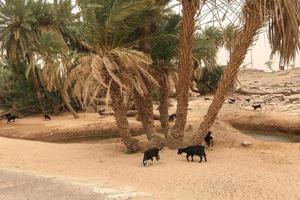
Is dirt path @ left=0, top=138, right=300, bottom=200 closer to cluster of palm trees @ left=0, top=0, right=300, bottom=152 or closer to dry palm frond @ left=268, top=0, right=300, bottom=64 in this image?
cluster of palm trees @ left=0, top=0, right=300, bottom=152

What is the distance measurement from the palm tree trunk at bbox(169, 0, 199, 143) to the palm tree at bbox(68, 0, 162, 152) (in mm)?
1221

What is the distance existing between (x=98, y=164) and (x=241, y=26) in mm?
6367

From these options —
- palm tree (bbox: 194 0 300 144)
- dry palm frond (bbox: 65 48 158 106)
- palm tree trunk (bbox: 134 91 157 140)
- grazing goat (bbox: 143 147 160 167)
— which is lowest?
grazing goat (bbox: 143 147 160 167)

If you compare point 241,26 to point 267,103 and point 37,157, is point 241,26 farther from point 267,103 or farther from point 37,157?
point 267,103

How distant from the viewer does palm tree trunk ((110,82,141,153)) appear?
Answer: 52.2 ft

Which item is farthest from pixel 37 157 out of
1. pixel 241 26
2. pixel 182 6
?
pixel 241 26

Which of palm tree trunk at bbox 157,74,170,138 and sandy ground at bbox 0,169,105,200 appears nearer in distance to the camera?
sandy ground at bbox 0,169,105,200

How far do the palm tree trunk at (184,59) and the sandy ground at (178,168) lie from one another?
0.98m

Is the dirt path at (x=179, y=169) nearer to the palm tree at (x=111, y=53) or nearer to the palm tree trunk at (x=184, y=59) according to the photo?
the palm tree trunk at (x=184, y=59)

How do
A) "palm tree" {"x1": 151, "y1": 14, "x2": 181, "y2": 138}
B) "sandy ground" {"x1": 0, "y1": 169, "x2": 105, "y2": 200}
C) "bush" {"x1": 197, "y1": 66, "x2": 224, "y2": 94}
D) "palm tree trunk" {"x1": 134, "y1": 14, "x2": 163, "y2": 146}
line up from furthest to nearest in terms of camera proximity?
"bush" {"x1": 197, "y1": 66, "x2": 224, "y2": 94} < "palm tree" {"x1": 151, "y1": 14, "x2": 181, "y2": 138} < "palm tree trunk" {"x1": 134, "y1": 14, "x2": 163, "y2": 146} < "sandy ground" {"x1": 0, "y1": 169, "x2": 105, "y2": 200}

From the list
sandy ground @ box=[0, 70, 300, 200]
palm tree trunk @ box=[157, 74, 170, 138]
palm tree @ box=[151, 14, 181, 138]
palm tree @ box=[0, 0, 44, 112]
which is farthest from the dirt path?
palm tree @ box=[0, 0, 44, 112]

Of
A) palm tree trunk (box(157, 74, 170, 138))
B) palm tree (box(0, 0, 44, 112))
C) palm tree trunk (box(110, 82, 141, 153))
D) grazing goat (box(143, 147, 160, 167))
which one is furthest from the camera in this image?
palm tree (box(0, 0, 44, 112))

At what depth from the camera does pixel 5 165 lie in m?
14.9

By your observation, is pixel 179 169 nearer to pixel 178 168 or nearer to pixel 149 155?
pixel 178 168
